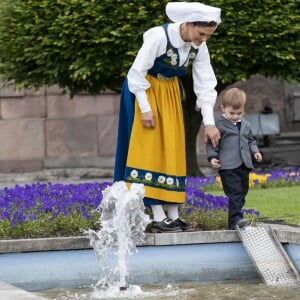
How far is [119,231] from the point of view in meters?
7.58

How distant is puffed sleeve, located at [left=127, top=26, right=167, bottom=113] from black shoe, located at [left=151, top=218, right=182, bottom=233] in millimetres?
813

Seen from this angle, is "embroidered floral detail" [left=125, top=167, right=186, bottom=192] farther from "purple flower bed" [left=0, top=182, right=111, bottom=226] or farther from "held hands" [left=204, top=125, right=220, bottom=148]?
"purple flower bed" [left=0, top=182, right=111, bottom=226]

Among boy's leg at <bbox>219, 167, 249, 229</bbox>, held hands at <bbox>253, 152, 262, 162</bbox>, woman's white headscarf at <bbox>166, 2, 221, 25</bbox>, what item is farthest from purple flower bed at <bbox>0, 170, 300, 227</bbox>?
woman's white headscarf at <bbox>166, 2, 221, 25</bbox>

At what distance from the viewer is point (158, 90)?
25.9 ft

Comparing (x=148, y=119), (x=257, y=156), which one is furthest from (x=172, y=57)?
(x=257, y=156)

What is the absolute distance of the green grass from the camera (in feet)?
31.5

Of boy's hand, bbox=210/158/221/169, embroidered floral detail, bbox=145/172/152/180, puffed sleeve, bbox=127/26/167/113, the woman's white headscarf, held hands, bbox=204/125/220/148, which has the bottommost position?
embroidered floral detail, bbox=145/172/152/180

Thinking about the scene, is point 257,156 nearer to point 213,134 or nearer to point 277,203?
point 213,134

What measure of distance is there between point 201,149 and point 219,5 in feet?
21.5

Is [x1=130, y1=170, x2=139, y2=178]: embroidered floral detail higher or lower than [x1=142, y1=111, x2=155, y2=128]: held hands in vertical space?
lower

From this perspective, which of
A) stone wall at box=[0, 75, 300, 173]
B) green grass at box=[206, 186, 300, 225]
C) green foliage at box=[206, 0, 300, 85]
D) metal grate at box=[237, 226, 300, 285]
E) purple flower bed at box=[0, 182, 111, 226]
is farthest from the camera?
stone wall at box=[0, 75, 300, 173]

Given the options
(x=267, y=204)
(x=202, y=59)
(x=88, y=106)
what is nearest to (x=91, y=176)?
(x=88, y=106)

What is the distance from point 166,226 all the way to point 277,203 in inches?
144

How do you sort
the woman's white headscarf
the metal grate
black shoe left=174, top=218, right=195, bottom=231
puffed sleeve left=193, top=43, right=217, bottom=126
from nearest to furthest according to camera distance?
the metal grate, the woman's white headscarf, black shoe left=174, top=218, right=195, bottom=231, puffed sleeve left=193, top=43, right=217, bottom=126
